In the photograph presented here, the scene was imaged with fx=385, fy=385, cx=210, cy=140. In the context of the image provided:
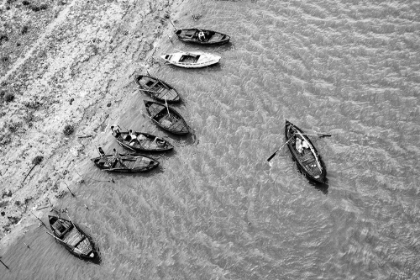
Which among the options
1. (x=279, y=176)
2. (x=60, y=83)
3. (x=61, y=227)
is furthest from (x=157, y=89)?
(x=61, y=227)

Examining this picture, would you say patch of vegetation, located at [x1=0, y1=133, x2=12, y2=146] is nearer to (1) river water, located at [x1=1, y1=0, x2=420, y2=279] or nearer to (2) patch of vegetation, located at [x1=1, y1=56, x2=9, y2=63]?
(1) river water, located at [x1=1, y1=0, x2=420, y2=279]

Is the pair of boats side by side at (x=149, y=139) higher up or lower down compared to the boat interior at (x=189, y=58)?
lower down

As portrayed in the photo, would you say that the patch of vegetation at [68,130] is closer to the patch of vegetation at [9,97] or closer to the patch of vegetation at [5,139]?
the patch of vegetation at [5,139]

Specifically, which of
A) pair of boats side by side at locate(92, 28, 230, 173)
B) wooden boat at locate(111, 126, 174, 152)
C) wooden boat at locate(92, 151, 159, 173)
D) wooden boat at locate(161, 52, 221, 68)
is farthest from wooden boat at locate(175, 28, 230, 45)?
wooden boat at locate(92, 151, 159, 173)

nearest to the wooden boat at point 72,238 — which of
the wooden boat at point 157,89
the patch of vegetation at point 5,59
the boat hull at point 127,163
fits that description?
the boat hull at point 127,163

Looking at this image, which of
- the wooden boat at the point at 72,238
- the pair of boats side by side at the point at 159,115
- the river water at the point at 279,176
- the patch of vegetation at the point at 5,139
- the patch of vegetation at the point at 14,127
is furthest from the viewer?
the patch of vegetation at the point at 14,127

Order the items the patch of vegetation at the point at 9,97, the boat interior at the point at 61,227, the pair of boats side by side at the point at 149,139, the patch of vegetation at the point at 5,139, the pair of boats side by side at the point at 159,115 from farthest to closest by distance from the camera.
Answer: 1. the patch of vegetation at the point at 9,97
2. the patch of vegetation at the point at 5,139
3. the pair of boats side by side at the point at 159,115
4. the pair of boats side by side at the point at 149,139
5. the boat interior at the point at 61,227

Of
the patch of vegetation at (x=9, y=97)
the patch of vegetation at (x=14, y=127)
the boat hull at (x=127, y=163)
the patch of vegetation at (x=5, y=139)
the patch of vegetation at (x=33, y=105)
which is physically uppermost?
the patch of vegetation at (x=9, y=97)
